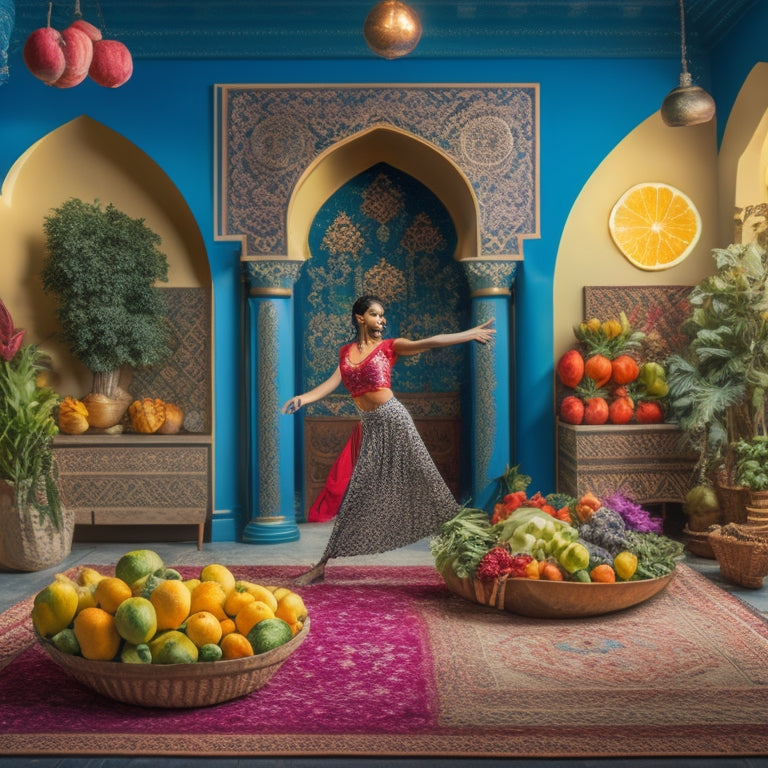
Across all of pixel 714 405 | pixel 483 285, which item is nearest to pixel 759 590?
pixel 714 405

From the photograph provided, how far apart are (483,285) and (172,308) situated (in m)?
2.62

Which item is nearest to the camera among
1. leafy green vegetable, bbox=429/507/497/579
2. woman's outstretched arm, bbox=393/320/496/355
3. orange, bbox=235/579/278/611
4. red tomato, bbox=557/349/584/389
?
orange, bbox=235/579/278/611

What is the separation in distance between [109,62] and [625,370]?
4.53 meters

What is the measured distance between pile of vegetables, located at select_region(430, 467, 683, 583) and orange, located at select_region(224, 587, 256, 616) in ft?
5.27

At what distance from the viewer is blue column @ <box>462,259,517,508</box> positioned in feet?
25.5

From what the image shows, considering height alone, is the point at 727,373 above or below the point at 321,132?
below

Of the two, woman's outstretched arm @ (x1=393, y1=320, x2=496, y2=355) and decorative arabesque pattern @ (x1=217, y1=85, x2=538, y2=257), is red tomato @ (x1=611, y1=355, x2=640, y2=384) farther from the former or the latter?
woman's outstretched arm @ (x1=393, y1=320, x2=496, y2=355)

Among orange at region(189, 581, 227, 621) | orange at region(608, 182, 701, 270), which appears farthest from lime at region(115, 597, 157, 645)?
orange at region(608, 182, 701, 270)

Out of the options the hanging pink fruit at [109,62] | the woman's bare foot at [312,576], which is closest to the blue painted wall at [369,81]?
the woman's bare foot at [312,576]

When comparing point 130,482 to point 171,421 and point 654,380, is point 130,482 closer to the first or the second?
point 171,421

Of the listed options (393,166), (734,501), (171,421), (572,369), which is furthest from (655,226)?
(171,421)

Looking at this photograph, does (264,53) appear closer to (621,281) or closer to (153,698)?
(621,281)

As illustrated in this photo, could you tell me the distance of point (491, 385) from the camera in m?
7.77

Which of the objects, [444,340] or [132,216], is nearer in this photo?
[444,340]
